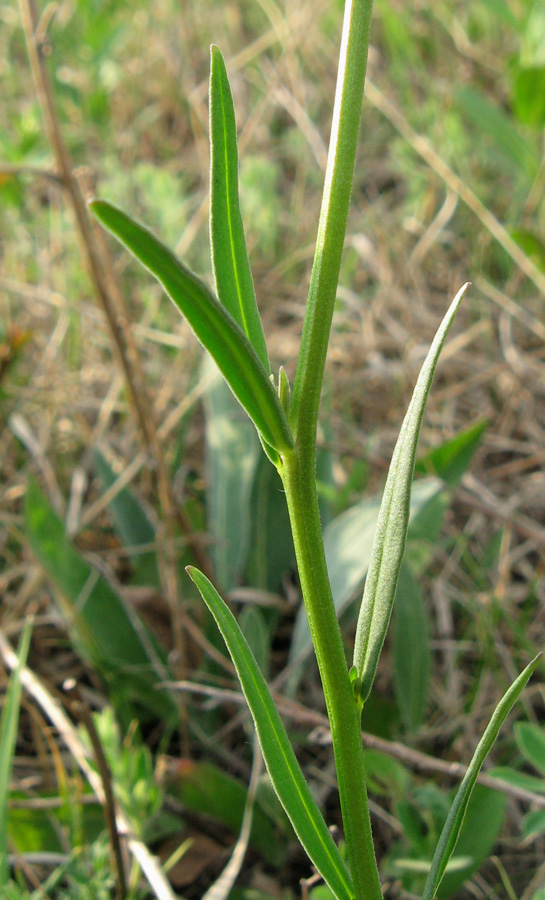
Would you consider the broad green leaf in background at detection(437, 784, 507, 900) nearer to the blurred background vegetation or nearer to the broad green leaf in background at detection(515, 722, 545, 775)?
the blurred background vegetation

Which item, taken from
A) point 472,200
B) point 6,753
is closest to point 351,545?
point 6,753

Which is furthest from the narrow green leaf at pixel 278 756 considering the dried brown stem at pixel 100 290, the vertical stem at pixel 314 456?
the dried brown stem at pixel 100 290

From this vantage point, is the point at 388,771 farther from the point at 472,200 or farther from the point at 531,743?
the point at 472,200

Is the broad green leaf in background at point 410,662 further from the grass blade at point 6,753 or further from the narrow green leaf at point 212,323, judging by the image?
the narrow green leaf at point 212,323

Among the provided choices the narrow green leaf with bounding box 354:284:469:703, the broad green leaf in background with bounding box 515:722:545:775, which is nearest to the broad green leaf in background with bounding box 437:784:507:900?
the broad green leaf in background with bounding box 515:722:545:775

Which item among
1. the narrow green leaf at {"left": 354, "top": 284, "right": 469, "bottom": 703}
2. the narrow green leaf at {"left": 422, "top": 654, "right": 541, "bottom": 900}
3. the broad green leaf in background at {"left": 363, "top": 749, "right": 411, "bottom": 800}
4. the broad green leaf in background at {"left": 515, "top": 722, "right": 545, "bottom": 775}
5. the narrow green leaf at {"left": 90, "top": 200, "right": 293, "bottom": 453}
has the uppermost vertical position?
the narrow green leaf at {"left": 90, "top": 200, "right": 293, "bottom": 453}

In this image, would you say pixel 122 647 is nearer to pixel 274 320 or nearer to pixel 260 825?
pixel 260 825
